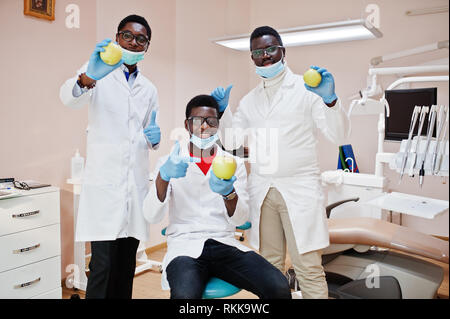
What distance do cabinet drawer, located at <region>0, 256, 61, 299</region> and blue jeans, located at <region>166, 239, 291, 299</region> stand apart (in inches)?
A: 35.2

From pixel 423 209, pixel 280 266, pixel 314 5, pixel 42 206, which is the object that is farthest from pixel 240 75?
pixel 42 206

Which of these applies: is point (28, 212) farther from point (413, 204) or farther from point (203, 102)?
point (413, 204)

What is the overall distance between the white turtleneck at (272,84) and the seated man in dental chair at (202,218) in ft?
0.57

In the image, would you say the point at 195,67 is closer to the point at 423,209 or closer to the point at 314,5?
the point at 314,5

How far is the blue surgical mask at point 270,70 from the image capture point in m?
1.18

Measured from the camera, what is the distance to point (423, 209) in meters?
0.88

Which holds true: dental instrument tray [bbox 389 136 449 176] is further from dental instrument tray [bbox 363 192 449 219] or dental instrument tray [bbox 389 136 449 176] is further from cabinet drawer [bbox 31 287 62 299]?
cabinet drawer [bbox 31 287 62 299]

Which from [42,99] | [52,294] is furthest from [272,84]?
[52,294]

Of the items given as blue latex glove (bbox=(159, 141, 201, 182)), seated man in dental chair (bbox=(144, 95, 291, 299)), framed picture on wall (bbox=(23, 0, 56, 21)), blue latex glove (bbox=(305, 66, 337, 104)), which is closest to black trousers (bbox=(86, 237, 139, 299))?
seated man in dental chair (bbox=(144, 95, 291, 299))

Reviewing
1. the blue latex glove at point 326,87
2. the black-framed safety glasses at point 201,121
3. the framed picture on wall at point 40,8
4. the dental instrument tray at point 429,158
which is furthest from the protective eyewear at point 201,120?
the framed picture on wall at point 40,8

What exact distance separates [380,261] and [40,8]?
1938 mm

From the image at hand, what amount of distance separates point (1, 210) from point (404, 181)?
1.57 metres

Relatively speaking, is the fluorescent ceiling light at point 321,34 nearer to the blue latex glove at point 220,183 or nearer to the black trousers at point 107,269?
the blue latex glove at point 220,183
